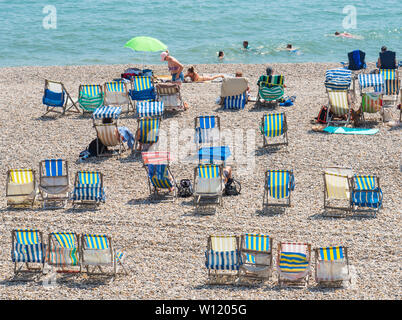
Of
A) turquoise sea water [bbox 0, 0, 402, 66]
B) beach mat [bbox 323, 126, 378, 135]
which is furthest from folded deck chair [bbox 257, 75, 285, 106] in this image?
turquoise sea water [bbox 0, 0, 402, 66]

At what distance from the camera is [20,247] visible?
10328 mm

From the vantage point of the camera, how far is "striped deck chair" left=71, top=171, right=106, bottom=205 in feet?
40.5

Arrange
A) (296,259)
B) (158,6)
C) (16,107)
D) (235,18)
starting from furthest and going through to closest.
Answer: (158,6) < (235,18) < (16,107) < (296,259)

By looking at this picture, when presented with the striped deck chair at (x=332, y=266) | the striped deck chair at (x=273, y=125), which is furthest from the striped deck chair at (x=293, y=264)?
the striped deck chair at (x=273, y=125)

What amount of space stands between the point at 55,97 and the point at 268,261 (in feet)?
29.1

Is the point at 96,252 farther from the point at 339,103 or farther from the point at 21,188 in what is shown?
the point at 339,103

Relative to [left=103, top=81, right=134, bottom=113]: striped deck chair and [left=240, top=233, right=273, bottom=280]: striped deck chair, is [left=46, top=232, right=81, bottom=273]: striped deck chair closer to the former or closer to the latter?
[left=240, top=233, right=273, bottom=280]: striped deck chair

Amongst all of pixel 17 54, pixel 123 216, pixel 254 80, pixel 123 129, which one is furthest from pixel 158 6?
pixel 123 216

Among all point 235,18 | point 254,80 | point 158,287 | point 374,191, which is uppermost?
point 235,18

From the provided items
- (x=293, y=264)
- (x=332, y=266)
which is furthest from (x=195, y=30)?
(x=332, y=266)

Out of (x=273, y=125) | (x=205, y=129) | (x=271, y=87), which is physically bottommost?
(x=205, y=129)

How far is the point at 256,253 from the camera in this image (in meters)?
10.0

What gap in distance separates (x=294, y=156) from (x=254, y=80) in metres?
6.93

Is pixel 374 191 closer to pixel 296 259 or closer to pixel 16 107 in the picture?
pixel 296 259
